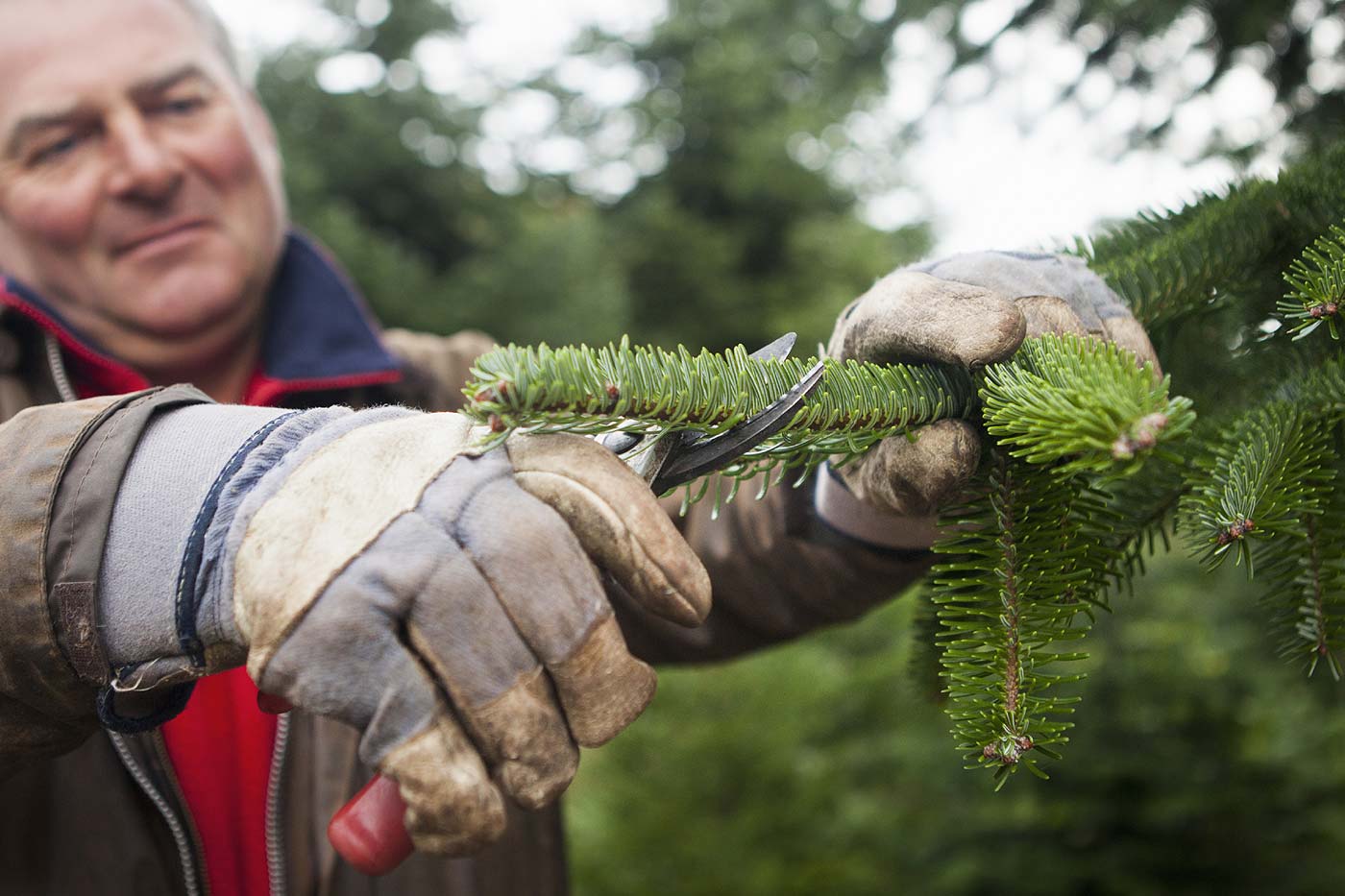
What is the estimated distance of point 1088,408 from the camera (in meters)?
0.80

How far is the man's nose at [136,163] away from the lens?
79.3 inches

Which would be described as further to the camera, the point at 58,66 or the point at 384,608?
the point at 58,66

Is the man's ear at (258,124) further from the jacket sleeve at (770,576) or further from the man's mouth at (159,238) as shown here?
the jacket sleeve at (770,576)

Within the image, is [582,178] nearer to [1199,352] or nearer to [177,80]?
[177,80]

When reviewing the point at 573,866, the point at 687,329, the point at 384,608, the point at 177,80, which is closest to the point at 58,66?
the point at 177,80

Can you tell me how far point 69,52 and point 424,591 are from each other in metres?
1.74

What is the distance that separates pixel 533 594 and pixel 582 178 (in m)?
10.7

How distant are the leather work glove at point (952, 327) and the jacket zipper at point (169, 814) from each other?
1222mm

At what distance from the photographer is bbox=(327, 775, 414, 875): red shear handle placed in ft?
3.01

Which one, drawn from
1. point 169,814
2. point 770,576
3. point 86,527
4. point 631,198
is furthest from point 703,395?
point 631,198

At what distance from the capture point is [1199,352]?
1455 mm

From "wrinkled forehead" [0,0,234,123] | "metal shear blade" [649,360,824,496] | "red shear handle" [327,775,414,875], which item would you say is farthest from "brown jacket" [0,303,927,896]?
"metal shear blade" [649,360,824,496]

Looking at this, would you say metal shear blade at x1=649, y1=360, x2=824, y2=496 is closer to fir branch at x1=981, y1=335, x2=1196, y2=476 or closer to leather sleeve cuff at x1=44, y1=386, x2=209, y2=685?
fir branch at x1=981, y1=335, x2=1196, y2=476

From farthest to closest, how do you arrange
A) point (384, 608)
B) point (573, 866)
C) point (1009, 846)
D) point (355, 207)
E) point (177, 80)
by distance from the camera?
1. point (355, 207)
2. point (573, 866)
3. point (1009, 846)
4. point (177, 80)
5. point (384, 608)
